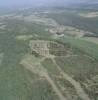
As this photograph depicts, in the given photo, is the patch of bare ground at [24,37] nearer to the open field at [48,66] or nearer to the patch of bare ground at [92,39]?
the open field at [48,66]

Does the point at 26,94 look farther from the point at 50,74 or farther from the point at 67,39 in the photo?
the point at 67,39

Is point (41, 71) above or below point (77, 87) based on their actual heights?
above

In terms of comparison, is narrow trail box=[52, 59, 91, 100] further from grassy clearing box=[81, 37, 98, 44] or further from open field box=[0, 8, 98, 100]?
grassy clearing box=[81, 37, 98, 44]

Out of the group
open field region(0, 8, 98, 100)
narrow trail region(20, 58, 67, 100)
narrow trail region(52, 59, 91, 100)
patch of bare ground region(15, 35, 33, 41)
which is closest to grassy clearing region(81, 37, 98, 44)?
open field region(0, 8, 98, 100)

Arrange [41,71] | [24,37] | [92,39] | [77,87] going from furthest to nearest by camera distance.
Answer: [24,37], [92,39], [41,71], [77,87]

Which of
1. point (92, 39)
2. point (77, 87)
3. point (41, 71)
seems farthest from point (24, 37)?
point (77, 87)

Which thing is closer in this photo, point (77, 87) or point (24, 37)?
point (77, 87)

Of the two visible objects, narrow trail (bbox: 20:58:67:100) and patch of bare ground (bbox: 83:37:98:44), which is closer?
narrow trail (bbox: 20:58:67:100)

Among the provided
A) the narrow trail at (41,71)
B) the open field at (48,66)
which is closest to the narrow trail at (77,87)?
the open field at (48,66)

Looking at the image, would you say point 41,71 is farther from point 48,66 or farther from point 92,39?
point 92,39

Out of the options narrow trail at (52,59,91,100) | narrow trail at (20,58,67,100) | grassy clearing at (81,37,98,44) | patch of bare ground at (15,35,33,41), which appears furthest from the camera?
patch of bare ground at (15,35,33,41)

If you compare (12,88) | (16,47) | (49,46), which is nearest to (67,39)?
(49,46)
